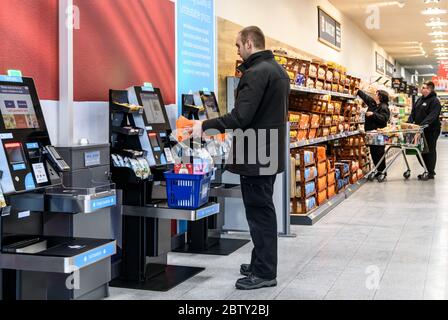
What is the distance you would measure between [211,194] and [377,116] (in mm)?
6155

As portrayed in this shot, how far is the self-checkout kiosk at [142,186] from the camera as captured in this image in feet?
13.1

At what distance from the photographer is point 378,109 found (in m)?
10.9

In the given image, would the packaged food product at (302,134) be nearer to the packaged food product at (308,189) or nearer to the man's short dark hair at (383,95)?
the packaged food product at (308,189)

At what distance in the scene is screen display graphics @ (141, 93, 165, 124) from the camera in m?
4.28

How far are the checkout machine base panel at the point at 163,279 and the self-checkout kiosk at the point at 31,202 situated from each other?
0.77 m

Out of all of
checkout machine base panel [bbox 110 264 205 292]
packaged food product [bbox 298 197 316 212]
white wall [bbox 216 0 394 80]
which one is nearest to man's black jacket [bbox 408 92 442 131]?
white wall [bbox 216 0 394 80]

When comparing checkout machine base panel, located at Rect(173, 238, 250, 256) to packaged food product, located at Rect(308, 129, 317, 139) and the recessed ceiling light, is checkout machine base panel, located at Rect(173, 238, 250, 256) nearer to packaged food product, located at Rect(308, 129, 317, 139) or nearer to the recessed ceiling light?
packaged food product, located at Rect(308, 129, 317, 139)

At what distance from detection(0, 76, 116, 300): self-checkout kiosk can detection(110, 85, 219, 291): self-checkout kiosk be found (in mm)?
774

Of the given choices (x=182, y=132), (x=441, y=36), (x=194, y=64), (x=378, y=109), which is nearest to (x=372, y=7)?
(x=378, y=109)

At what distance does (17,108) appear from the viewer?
3.05 meters

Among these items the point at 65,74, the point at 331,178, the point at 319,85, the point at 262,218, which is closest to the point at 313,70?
the point at 319,85

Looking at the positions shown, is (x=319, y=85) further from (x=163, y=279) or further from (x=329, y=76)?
(x=163, y=279)
